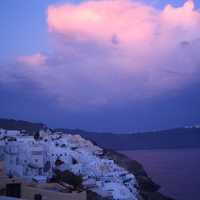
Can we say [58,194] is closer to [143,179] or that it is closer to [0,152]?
[0,152]

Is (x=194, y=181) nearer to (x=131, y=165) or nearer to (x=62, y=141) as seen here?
(x=131, y=165)

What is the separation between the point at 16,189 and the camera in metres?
17.8

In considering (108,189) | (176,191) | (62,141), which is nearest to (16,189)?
(108,189)

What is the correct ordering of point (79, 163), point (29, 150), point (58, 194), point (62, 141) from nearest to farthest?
point (58, 194)
point (29, 150)
point (79, 163)
point (62, 141)

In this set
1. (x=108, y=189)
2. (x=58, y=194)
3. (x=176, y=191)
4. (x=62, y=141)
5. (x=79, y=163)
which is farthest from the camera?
(x=176, y=191)

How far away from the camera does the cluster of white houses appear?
3825cm

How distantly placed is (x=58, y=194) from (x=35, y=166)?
23.6 meters

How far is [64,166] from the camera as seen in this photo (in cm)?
4291

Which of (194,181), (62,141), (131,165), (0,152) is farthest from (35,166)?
(194,181)

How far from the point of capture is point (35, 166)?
4034 cm

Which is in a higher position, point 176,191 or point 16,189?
point 16,189

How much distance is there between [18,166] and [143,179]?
75.1 feet

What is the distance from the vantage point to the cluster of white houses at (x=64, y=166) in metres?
38.2

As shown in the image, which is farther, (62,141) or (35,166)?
(62,141)
